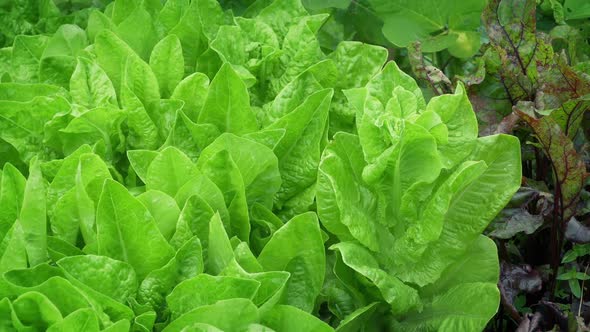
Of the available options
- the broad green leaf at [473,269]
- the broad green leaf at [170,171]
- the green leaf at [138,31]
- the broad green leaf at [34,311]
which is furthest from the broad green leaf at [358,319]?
the green leaf at [138,31]

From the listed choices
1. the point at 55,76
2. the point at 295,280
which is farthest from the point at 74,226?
the point at 55,76

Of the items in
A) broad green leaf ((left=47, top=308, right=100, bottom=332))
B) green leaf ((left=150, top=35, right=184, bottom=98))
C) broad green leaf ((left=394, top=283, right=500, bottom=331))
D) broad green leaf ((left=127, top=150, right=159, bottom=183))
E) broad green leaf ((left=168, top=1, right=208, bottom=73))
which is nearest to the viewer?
broad green leaf ((left=47, top=308, right=100, bottom=332))

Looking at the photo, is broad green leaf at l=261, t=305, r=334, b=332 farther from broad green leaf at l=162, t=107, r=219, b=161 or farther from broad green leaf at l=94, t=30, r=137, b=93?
broad green leaf at l=94, t=30, r=137, b=93

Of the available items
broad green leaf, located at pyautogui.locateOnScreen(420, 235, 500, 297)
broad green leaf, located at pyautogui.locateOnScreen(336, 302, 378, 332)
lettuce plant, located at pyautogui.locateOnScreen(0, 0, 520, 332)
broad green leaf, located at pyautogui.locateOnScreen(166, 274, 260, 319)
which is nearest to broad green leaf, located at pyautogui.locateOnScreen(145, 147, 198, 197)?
lettuce plant, located at pyautogui.locateOnScreen(0, 0, 520, 332)

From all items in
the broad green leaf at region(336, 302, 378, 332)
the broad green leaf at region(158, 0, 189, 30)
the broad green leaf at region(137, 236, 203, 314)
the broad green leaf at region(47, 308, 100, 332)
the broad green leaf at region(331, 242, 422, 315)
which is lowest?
the broad green leaf at region(336, 302, 378, 332)

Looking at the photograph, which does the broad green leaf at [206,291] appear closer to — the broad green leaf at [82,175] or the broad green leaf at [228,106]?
the broad green leaf at [82,175]

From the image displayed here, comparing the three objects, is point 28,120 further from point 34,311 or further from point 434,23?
point 434,23

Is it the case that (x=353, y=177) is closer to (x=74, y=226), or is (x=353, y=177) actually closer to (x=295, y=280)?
(x=295, y=280)
